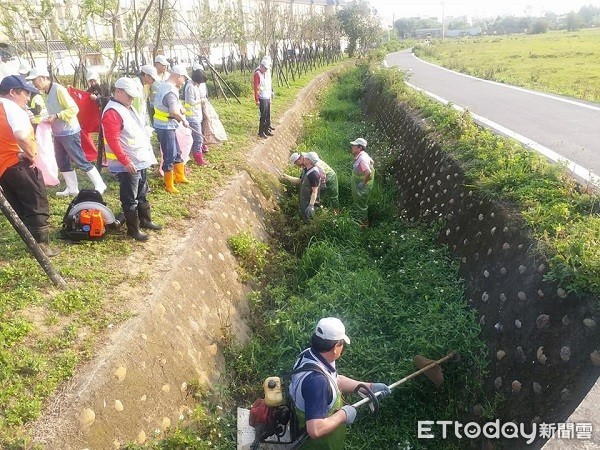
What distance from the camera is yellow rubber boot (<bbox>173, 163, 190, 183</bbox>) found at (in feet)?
25.2

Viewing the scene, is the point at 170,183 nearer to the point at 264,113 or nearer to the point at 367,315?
the point at 367,315

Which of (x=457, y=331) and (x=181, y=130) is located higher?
(x=181, y=130)

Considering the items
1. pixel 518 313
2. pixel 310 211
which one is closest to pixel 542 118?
pixel 310 211

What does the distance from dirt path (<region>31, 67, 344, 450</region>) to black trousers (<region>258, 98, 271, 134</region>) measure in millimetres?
4171

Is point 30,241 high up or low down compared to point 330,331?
up

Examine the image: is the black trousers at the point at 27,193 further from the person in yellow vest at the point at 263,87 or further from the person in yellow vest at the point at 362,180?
the person in yellow vest at the point at 263,87

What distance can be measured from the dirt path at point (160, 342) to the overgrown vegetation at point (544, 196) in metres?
3.57

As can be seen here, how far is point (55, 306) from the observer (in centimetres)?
432

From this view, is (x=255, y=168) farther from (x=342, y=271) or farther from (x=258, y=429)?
(x=258, y=429)

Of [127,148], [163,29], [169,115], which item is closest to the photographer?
[127,148]

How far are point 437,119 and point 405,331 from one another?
6.08 meters

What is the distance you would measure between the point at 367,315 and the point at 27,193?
4.20m

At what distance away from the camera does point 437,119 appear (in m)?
9.80

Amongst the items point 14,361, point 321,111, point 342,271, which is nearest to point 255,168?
point 342,271
